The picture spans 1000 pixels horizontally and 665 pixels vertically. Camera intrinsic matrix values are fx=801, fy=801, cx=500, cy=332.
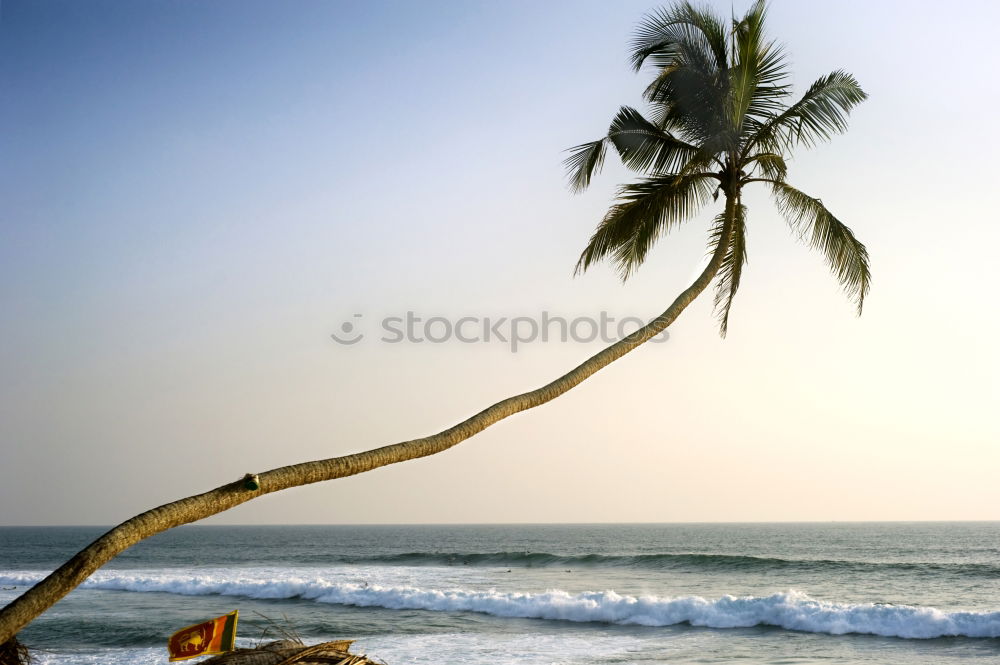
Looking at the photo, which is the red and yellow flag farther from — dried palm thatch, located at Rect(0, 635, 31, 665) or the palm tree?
the palm tree

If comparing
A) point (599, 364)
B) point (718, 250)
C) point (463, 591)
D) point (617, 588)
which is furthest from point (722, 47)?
point (617, 588)

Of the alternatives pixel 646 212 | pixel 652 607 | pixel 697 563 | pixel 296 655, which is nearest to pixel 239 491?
pixel 296 655

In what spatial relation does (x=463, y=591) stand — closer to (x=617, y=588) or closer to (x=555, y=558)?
(x=617, y=588)

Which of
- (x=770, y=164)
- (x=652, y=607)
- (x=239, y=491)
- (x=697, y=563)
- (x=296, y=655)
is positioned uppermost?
(x=770, y=164)

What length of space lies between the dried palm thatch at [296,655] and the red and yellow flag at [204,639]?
0.33ft

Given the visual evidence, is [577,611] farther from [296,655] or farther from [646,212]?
[296,655]

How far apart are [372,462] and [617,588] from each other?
2487cm

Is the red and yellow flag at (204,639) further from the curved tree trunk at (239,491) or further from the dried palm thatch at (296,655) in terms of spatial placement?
the curved tree trunk at (239,491)

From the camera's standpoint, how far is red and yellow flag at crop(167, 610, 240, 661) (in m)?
4.10

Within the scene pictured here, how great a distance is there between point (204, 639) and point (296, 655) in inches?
23.9

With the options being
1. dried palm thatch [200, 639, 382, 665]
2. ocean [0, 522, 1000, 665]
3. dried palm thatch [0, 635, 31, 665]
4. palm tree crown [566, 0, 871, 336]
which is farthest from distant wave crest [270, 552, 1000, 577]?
dried palm thatch [0, 635, 31, 665]

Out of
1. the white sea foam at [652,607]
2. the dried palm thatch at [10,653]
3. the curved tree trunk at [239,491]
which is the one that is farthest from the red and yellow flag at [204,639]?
the white sea foam at [652,607]

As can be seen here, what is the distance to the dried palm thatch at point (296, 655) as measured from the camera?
3.89 meters

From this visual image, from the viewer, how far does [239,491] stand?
3938mm
